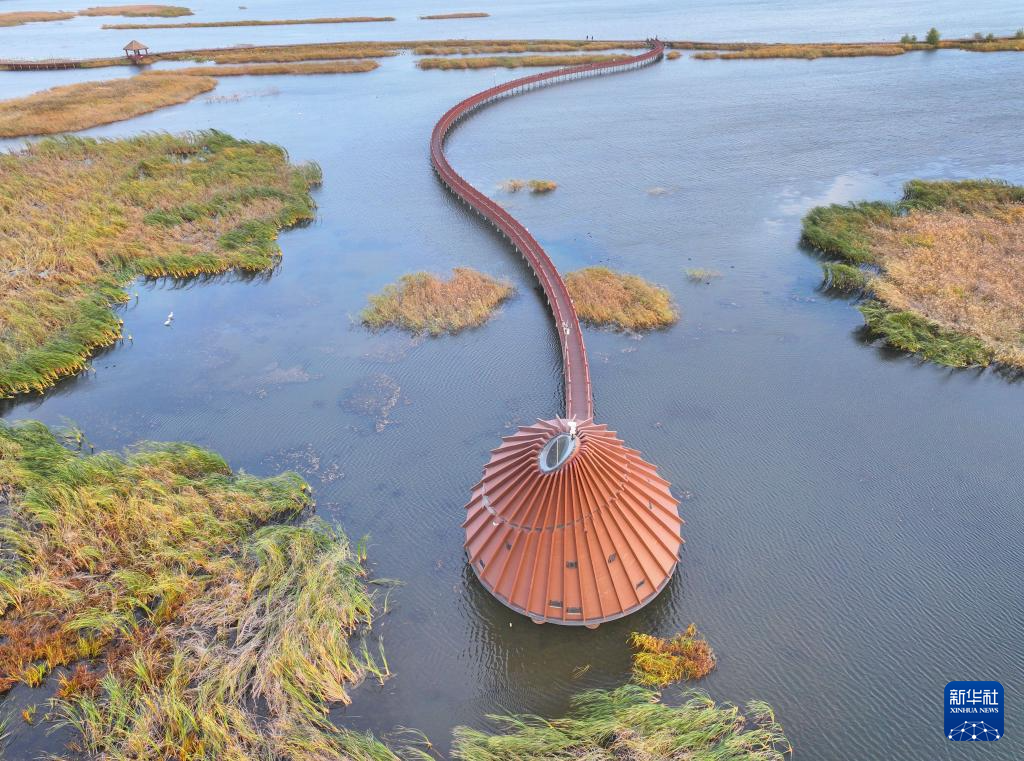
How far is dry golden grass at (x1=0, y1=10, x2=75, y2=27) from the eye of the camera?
6862 inches

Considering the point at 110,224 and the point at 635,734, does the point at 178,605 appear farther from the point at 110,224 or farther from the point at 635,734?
the point at 110,224

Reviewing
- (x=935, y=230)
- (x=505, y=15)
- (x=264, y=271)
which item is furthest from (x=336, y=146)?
(x=505, y=15)

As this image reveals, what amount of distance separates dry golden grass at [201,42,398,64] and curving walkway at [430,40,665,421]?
44605mm

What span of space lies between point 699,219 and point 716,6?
159 metres


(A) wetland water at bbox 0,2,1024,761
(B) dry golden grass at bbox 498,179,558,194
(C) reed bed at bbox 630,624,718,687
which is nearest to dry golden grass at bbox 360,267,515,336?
(A) wetland water at bbox 0,2,1024,761

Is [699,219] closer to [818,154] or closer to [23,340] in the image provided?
[818,154]

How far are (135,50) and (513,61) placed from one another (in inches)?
2786

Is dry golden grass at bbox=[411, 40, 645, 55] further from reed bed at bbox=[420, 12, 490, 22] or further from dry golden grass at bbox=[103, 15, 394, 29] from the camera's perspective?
dry golden grass at bbox=[103, 15, 394, 29]

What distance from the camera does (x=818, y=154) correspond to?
61.9 m

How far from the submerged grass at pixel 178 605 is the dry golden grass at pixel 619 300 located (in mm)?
20936

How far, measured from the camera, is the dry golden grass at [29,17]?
174 metres

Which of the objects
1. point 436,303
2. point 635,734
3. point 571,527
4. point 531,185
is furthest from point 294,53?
point 635,734

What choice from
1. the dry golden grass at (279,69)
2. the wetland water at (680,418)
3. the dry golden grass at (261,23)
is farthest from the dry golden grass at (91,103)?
the dry golden grass at (261,23)

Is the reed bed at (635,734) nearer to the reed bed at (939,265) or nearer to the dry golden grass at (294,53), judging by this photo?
the reed bed at (939,265)
